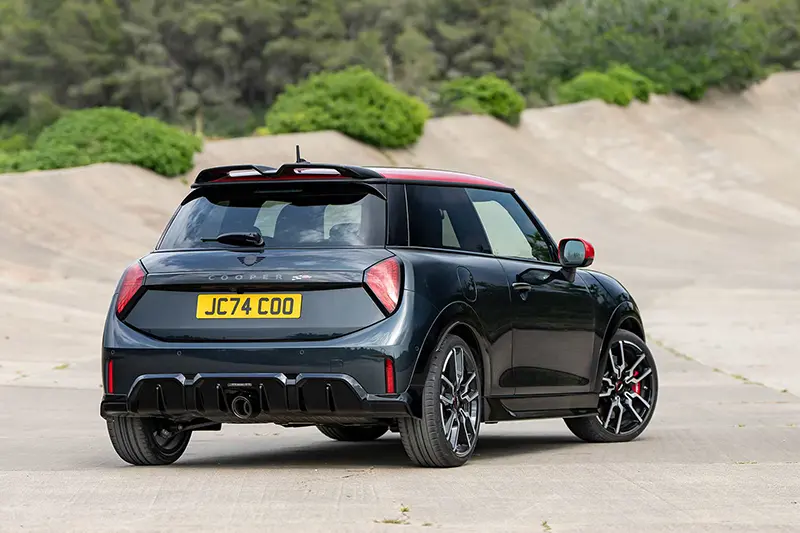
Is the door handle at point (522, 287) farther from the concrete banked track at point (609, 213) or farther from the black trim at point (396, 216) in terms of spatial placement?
the concrete banked track at point (609, 213)

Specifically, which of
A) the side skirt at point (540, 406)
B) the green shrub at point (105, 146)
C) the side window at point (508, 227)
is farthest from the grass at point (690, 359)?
the green shrub at point (105, 146)

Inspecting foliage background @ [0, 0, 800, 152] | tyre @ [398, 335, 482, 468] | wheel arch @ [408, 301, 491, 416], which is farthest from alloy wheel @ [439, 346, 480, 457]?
foliage background @ [0, 0, 800, 152]

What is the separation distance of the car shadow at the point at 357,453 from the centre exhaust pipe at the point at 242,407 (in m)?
0.85

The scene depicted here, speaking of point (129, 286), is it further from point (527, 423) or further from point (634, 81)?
point (634, 81)

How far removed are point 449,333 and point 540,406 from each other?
51.6 inches

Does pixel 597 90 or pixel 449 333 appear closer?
pixel 449 333

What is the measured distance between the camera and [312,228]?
891cm

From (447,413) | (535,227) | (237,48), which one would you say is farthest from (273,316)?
(237,48)

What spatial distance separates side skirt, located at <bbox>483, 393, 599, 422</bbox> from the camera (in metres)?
9.46

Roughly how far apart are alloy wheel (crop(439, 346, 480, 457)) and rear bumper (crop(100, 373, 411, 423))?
18.4 inches

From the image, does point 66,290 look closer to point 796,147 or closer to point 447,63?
point 796,147

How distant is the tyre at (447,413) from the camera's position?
8.62 m

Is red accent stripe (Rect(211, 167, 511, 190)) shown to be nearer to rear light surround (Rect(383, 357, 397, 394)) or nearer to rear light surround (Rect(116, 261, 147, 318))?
rear light surround (Rect(116, 261, 147, 318))

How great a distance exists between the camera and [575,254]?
33.7 feet
